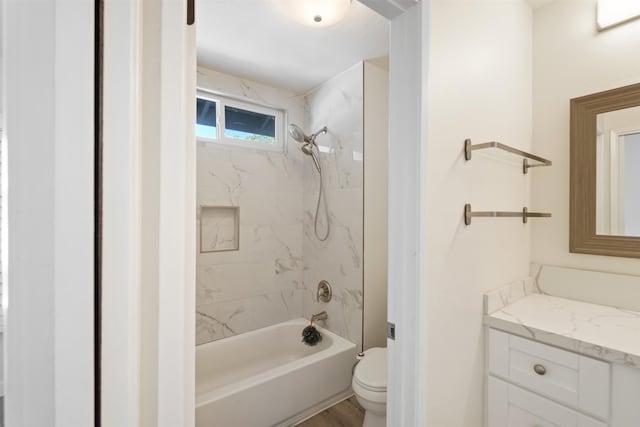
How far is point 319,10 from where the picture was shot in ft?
5.16

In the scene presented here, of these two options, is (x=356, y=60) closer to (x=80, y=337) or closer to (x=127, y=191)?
(x=127, y=191)

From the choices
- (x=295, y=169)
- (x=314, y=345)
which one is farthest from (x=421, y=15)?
(x=314, y=345)

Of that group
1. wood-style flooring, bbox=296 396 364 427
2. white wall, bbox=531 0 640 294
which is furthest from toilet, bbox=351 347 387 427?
white wall, bbox=531 0 640 294

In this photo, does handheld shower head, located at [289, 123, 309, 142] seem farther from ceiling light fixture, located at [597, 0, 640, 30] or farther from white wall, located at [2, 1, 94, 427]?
white wall, located at [2, 1, 94, 427]

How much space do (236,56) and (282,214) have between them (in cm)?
131

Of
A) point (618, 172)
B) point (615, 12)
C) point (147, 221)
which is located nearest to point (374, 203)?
point (618, 172)

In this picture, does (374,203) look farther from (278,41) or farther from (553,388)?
(553,388)

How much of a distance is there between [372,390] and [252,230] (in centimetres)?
156

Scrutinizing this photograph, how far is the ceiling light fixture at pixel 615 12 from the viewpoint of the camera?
1.37 metres

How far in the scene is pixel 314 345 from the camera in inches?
96.8

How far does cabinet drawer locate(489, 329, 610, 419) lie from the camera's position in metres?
1.04

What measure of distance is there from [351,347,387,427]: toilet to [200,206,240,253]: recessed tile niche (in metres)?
1.41

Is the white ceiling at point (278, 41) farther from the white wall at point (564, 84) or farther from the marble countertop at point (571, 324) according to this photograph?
the marble countertop at point (571, 324)

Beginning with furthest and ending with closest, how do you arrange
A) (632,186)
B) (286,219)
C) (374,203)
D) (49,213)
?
(286,219), (374,203), (632,186), (49,213)
